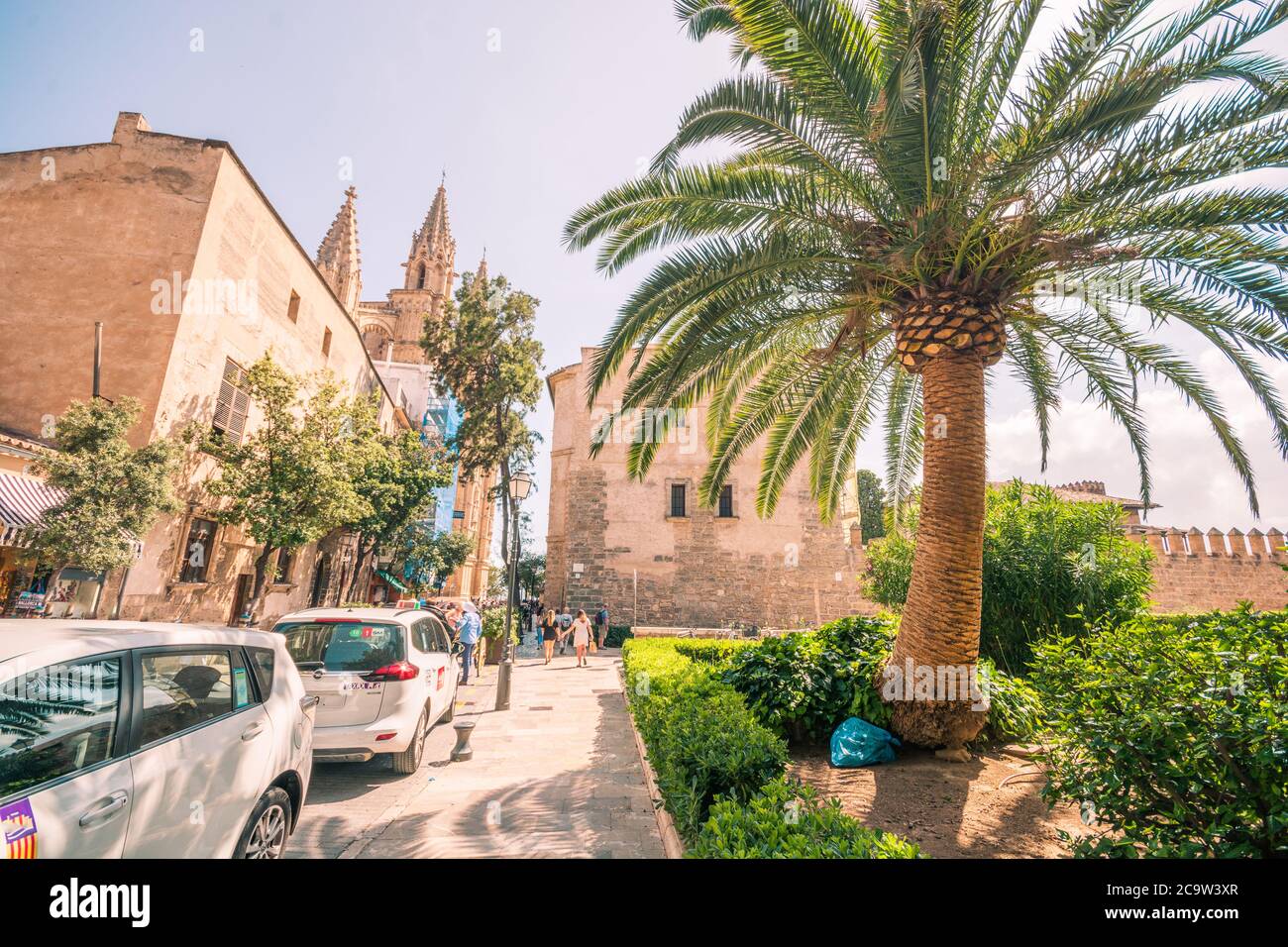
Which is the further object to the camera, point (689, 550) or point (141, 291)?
point (689, 550)

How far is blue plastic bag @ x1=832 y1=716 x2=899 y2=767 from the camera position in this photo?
5.87 m

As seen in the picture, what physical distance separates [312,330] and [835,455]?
16.5 m

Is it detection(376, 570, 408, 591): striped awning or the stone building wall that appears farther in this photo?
detection(376, 570, 408, 591): striped awning

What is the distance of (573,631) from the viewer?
64.1ft

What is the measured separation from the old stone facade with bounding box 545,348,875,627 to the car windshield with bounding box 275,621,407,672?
1926 centimetres

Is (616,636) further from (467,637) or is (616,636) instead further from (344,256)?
(344,256)

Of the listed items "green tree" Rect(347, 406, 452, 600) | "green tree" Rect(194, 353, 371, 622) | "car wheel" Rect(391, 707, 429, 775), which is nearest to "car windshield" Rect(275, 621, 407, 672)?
"car wheel" Rect(391, 707, 429, 775)

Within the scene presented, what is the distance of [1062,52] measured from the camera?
5.30 m

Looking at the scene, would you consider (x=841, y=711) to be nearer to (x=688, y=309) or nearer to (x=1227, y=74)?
(x=688, y=309)

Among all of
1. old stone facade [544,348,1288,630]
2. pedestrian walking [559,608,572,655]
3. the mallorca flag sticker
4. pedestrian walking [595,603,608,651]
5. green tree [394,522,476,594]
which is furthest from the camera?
old stone facade [544,348,1288,630]

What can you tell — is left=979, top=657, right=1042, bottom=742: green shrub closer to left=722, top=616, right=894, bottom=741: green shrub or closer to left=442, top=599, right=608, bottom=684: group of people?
left=722, top=616, right=894, bottom=741: green shrub

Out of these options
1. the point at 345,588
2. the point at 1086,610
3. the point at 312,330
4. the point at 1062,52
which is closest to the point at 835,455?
the point at 1086,610

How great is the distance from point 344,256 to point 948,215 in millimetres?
38854

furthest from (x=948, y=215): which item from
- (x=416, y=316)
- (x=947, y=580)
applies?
(x=416, y=316)
